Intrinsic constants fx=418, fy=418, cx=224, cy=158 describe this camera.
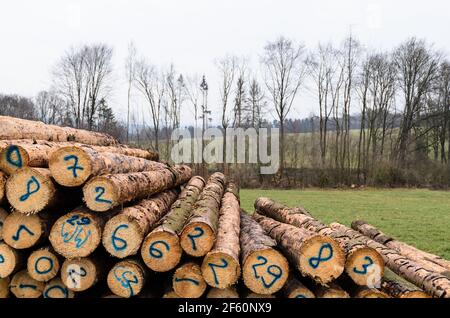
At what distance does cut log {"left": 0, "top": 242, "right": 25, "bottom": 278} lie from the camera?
459cm

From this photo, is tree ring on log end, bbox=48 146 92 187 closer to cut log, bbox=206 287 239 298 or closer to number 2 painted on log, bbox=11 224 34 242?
number 2 painted on log, bbox=11 224 34 242

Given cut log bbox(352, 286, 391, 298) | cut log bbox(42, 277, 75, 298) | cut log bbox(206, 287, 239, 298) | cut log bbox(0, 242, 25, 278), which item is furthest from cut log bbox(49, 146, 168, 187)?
cut log bbox(352, 286, 391, 298)

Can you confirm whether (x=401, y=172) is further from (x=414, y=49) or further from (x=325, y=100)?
(x=414, y=49)

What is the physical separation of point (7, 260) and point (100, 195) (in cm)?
130

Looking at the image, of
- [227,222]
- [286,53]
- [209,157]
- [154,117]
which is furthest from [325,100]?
[227,222]

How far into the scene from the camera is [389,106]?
139 feet

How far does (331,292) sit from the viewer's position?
4.25 meters

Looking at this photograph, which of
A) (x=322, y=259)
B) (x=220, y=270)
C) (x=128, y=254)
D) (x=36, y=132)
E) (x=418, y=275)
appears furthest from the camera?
(x=36, y=132)

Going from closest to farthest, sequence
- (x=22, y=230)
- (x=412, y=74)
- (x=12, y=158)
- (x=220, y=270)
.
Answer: (x=220, y=270) → (x=22, y=230) → (x=12, y=158) → (x=412, y=74)

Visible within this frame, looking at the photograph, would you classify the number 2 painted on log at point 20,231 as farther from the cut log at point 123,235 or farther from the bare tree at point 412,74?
the bare tree at point 412,74

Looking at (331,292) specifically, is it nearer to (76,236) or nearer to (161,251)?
(161,251)

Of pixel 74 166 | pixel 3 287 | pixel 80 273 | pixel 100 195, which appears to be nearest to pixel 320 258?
pixel 100 195

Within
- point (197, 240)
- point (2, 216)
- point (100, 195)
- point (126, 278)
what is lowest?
point (126, 278)
